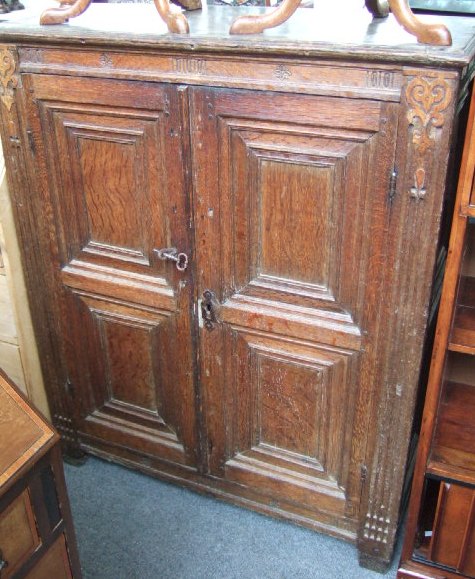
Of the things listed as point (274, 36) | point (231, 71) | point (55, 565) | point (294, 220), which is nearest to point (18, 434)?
point (55, 565)

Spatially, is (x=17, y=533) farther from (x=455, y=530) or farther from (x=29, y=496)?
(x=455, y=530)

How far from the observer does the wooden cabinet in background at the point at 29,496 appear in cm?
128

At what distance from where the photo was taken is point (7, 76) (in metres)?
1.81

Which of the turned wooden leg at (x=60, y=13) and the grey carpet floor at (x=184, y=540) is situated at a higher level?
the turned wooden leg at (x=60, y=13)

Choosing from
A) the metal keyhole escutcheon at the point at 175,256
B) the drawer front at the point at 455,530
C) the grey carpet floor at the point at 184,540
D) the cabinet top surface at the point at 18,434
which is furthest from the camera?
the grey carpet floor at the point at 184,540

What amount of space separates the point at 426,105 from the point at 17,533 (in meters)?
1.19

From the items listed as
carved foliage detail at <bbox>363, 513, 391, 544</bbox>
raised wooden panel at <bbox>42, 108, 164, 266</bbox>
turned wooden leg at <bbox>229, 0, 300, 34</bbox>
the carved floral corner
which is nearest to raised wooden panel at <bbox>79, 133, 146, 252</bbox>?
raised wooden panel at <bbox>42, 108, 164, 266</bbox>

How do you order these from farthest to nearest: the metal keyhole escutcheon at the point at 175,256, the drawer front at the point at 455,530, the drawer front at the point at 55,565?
the metal keyhole escutcheon at the point at 175,256 < the drawer front at the point at 455,530 < the drawer front at the point at 55,565

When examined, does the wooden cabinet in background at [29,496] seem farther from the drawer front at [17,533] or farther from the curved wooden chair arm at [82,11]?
the curved wooden chair arm at [82,11]

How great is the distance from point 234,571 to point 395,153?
130 cm

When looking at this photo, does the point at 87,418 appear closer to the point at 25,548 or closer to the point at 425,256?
the point at 25,548

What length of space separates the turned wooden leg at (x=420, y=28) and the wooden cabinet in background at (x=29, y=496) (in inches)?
43.8

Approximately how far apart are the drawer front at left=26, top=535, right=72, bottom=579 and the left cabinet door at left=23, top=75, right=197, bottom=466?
655mm

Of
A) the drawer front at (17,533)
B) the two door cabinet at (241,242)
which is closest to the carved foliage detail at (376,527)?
the two door cabinet at (241,242)
